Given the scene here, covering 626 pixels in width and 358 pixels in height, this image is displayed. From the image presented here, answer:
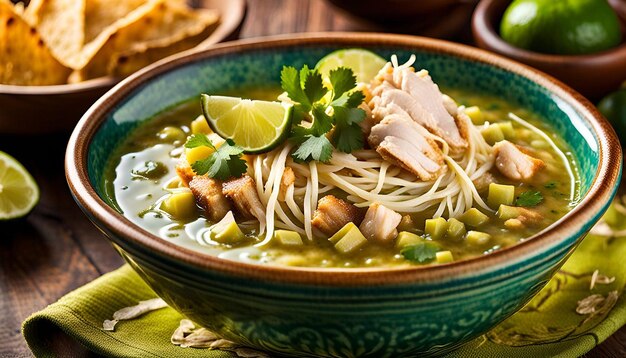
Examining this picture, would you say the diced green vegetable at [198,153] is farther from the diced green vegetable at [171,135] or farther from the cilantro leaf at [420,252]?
the cilantro leaf at [420,252]

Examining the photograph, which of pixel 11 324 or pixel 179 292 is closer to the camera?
pixel 179 292

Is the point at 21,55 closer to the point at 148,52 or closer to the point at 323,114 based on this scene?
the point at 148,52

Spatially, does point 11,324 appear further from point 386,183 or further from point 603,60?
point 603,60

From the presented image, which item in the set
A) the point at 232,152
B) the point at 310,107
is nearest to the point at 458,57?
the point at 310,107

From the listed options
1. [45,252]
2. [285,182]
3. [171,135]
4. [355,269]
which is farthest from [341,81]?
[45,252]

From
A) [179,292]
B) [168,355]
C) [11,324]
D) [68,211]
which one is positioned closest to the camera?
[179,292]

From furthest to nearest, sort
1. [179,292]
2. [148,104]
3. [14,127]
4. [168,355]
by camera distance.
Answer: [14,127] < [148,104] < [168,355] < [179,292]

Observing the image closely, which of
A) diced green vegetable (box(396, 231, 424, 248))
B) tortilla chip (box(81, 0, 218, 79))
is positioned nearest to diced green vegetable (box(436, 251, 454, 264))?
diced green vegetable (box(396, 231, 424, 248))
